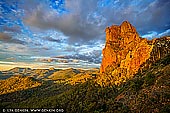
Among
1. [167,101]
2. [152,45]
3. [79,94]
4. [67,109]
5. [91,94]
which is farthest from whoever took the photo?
[152,45]

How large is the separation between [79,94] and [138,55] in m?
68.2

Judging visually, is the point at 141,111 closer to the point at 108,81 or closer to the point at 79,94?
the point at 79,94

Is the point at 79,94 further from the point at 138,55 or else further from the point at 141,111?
the point at 141,111

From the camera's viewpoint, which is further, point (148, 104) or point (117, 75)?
point (117, 75)

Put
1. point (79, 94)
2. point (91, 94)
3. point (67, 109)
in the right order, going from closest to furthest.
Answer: point (67, 109) < point (91, 94) < point (79, 94)

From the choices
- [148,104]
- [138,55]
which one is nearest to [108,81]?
[138,55]

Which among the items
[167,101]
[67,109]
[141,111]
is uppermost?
[167,101]

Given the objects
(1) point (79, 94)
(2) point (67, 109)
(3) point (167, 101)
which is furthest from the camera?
(1) point (79, 94)

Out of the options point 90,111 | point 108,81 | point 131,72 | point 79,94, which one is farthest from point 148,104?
point 108,81

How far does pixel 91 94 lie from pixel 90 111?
53884 mm

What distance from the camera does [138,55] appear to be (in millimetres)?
178250

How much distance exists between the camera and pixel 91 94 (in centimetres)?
14038

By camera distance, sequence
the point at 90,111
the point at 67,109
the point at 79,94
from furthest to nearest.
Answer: the point at 79,94 → the point at 67,109 → the point at 90,111

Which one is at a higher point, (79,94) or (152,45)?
(152,45)
